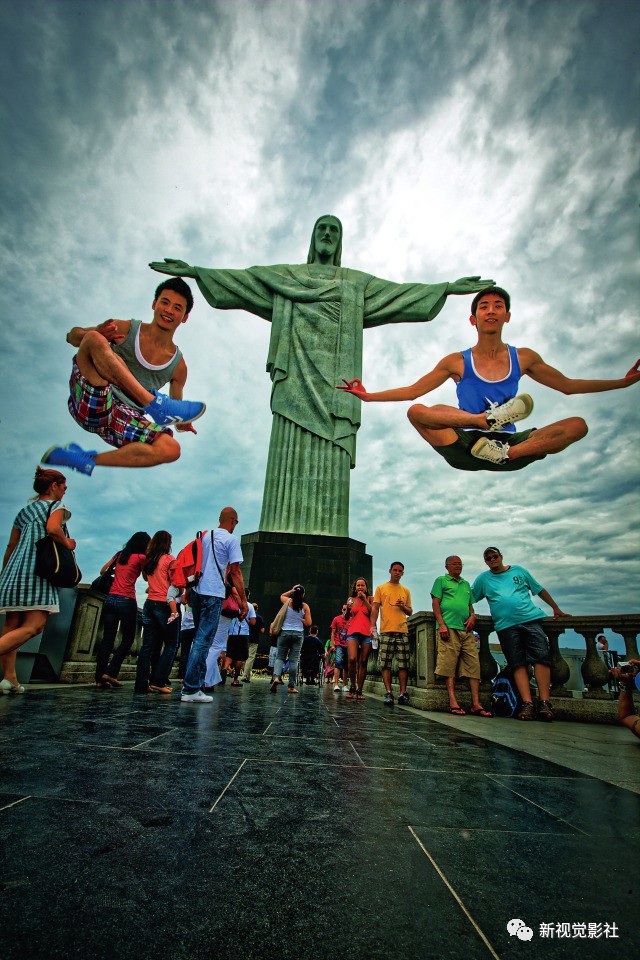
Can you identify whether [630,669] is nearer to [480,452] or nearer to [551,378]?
[480,452]

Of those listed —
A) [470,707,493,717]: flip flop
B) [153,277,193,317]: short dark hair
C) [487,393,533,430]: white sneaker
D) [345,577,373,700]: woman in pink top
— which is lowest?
[470,707,493,717]: flip flop

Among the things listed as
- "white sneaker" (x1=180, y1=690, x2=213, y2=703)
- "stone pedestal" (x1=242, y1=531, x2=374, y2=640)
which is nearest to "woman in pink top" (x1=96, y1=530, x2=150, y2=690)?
"white sneaker" (x1=180, y1=690, x2=213, y2=703)

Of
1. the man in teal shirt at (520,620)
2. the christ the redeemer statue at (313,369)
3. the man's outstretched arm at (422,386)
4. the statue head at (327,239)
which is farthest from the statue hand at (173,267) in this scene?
the man in teal shirt at (520,620)

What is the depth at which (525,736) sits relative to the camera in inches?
128

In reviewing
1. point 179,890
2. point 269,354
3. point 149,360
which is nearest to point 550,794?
point 179,890

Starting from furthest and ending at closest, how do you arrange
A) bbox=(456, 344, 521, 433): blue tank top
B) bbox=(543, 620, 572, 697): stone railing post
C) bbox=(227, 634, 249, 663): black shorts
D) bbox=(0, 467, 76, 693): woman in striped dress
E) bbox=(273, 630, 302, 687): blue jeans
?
bbox=(227, 634, 249, 663): black shorts → bbox=(273, 630, 302, 687): blue jeans → bbox=(543, 620, 572, 697): stone railing post → bbox=(456, 344, 521, 433): blue tank top → bbox=(0, 467, 76, 693): woman in striped dress

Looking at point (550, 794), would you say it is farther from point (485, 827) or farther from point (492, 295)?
point (492, 295)

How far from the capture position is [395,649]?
5516mm

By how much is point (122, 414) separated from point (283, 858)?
13.6ft

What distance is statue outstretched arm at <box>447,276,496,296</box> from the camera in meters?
9.98

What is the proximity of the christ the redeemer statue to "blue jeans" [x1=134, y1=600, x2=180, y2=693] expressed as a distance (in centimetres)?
703

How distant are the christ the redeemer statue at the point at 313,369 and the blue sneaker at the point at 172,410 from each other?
7.55 m

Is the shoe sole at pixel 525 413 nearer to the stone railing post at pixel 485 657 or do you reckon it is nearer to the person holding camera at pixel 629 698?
the stone railing post at pixel 485 657

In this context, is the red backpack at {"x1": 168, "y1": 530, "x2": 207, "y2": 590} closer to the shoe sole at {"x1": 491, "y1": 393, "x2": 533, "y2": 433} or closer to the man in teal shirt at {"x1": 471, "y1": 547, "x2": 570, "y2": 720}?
the man in teal shirt at {"x1": 471, "y1": 547, "x2": 570, "y2": 720}
